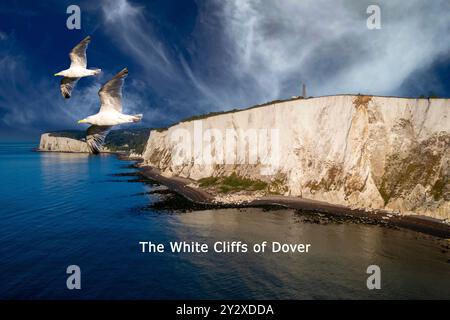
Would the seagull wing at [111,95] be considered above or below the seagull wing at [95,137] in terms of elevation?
above

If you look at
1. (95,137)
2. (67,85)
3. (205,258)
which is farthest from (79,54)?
(205,258)

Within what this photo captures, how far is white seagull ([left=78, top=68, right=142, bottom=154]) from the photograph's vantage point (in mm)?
9328

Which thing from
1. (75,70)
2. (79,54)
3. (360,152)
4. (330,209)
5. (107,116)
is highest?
(79,54)

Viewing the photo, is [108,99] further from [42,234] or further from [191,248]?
[42,234]

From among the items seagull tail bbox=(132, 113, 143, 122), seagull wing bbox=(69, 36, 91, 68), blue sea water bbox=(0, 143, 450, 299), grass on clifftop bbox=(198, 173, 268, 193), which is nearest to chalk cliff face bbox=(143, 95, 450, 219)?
grass on clifftop bbox=(198, 173, 268, 193)

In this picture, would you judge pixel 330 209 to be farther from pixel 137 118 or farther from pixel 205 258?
pixel 137 118

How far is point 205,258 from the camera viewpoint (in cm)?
3181

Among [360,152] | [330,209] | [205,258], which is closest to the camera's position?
[205,258]

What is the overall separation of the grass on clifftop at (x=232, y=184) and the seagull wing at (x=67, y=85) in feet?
179

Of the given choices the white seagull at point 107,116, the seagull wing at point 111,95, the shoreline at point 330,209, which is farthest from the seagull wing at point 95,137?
the shoreline at point 330,209

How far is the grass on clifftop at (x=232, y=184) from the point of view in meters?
63.8

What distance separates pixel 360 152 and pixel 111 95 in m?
49.0

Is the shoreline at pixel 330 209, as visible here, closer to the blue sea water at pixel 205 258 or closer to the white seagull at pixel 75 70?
the blue sea water at pixel 205 258
